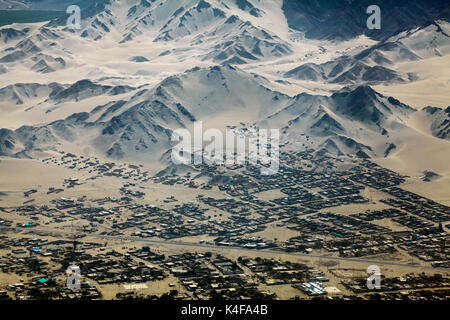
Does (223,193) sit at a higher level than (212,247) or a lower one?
higher

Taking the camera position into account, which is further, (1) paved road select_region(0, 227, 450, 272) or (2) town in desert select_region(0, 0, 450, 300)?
(1) paved road select_region(0, 227, 450, 272)

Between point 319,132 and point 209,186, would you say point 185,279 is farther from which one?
point 319,132

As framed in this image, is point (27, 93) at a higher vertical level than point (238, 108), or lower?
higher

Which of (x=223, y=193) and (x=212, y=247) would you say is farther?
(x=223, y=193)

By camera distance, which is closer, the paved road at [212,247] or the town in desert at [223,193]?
the town in desert at [223,193]

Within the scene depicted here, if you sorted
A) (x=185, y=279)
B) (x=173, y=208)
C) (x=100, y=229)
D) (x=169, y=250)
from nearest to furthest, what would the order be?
(x=185, y=279)
(x=169, y=250)
(x=100, y=229)
(x=173, y=208)

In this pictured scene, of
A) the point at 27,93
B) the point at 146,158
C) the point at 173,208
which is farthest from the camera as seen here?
the point at 27,93

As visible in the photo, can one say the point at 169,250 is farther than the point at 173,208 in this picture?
No
